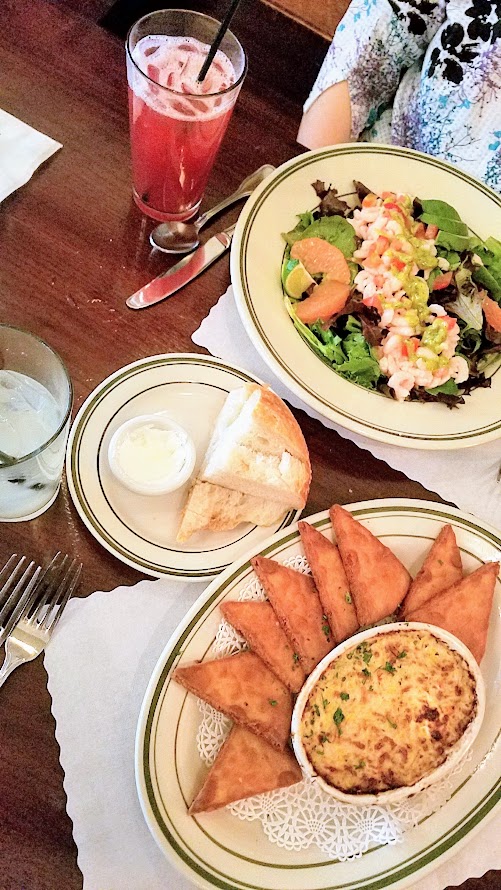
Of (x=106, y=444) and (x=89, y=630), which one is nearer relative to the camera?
(x=89, y=630)

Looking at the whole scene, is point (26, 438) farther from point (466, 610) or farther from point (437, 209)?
point (437, 209)

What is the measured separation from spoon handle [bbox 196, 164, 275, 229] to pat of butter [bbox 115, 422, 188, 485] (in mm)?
562

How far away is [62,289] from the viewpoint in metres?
1.53

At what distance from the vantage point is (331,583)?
1.33m

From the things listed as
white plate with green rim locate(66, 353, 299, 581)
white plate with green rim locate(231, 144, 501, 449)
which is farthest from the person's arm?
white plate with green rim locate(66, 353, 299, 581)

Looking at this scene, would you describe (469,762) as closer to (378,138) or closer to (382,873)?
(382,873)

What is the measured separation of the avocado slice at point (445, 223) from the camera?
177 centimetres

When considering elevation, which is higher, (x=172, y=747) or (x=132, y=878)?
(x=172, y=747)

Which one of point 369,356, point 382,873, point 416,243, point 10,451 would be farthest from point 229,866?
point 416,243

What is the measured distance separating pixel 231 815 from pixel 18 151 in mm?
1379

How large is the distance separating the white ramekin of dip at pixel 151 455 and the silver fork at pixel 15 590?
0.22 m

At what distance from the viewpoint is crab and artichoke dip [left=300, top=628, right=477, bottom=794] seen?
1203 mm

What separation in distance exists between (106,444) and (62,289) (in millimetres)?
373

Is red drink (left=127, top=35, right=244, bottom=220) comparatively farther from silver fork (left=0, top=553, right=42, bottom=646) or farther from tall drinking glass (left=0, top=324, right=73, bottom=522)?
silver fork (left=0, top=553, right=42, bottom=646)
